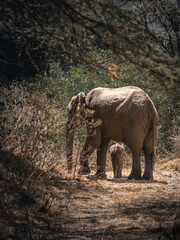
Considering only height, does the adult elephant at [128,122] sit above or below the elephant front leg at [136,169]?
above

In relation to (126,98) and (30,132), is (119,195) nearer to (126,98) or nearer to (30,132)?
(30,132)

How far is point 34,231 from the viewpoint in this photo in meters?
4.78

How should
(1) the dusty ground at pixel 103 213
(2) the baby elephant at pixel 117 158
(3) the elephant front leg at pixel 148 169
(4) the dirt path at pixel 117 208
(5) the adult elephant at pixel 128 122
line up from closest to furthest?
(1) the dusty ground at pixel 103 213
(4) the dirt path at pixel 117 208
(5) the adult elephant at pixel 128 122
(3) the elephant front leg at pixel 148 169
(2) the baby elephant at pixel 117 158

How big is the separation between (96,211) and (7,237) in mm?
2173

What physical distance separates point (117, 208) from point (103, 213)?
18.3 inches

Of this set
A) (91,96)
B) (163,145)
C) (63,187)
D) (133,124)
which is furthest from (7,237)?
(163,145)

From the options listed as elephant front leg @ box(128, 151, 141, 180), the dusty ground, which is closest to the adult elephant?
elephant front leg @ box(128, 151, 141, 180)

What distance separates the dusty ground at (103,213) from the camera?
4.72m

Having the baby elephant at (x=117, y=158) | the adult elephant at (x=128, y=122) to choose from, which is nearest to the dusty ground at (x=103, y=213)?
the adult elephant at (x=128, y=122)

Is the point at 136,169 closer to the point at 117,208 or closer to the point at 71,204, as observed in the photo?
the point at 117,208

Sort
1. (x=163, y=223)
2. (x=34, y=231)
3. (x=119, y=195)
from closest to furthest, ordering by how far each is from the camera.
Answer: (x=34, y=231) < (x=163, y=223) < (x=119, y=195)

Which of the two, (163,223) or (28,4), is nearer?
(28,4)

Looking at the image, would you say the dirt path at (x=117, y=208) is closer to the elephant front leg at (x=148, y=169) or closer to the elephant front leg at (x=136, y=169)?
the elephant front leg at (x=148, y=169)

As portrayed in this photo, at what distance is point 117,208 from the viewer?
641cm
